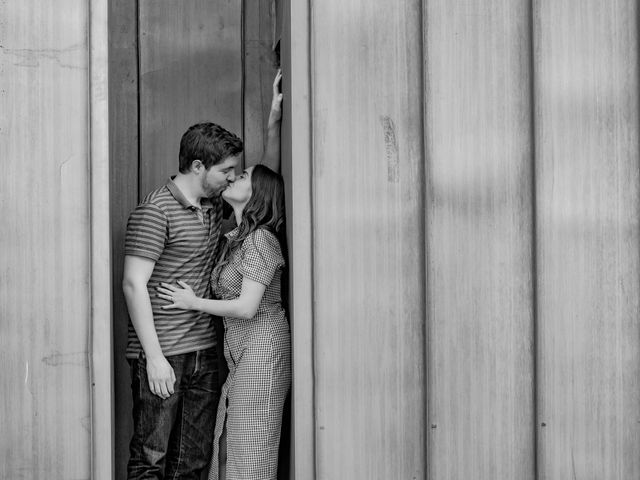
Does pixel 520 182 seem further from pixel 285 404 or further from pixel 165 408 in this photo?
pixel 165 408

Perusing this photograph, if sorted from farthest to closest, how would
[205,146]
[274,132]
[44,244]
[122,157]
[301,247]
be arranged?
[122,157]
[274,132]
[205,146]
[301,247]
[44,244]

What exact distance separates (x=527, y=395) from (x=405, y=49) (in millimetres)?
1278

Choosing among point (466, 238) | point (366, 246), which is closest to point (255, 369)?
point (366, 246)

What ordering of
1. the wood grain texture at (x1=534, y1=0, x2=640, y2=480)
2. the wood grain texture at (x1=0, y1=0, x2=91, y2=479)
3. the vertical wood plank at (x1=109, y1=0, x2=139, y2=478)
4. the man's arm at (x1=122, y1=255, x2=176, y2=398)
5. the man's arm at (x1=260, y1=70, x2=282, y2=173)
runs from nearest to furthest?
the wood grain texture at (x1=0, y1=0, x2=91, y2=479) < the man's arm at (x1=122, y1=255, x2=176, y2=398) < the wood grain texture at (x1=534, y1=0, x2=640, y2=480) < the man's arm at (x1=260, y1=70, x2=282, y2=173) < the vertical wood plank at (x1=109, y1=0, x2=139, y2=478)

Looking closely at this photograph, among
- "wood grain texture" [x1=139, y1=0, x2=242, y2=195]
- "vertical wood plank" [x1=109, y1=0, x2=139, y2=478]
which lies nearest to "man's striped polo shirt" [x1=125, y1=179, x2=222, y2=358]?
"vertical wood plank" [x1=109, y1=0, x2=139, y2=478]

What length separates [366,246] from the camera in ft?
9.07

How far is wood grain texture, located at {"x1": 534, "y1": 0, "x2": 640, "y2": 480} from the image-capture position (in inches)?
111

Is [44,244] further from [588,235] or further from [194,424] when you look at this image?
[588,235]

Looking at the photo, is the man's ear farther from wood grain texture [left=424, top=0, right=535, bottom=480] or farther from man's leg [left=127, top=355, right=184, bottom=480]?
wood grain texture [left=424, top=0, right=535, bottom=480]

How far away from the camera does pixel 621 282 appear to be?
2.83 metres

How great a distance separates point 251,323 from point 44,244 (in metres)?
0.75

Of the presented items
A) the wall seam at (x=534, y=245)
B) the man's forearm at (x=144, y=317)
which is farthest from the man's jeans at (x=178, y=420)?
the wall seam at (x=534, y=245)

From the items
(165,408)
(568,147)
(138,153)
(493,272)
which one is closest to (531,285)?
(493,272)

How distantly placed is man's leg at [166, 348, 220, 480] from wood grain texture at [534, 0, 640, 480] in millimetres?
1188
